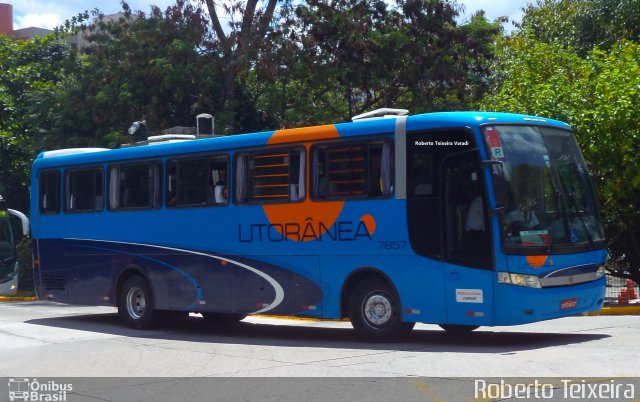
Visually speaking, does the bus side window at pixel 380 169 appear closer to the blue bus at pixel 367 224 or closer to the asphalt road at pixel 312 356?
the blue bus at pixel 367 224

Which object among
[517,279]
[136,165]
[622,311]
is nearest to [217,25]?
[136,165]

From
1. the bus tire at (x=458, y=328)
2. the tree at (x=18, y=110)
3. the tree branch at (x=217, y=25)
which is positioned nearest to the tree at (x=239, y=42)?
the tree branch at (x=217, y=25)

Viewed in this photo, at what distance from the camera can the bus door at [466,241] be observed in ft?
40.3

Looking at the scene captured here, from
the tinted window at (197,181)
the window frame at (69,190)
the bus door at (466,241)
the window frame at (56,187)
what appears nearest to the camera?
the bus door at (466,241)

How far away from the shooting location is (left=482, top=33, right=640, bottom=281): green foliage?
18.6 m

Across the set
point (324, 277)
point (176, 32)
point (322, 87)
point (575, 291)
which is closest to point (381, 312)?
point (324, 277)

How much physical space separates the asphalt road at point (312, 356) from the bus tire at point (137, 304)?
26cm

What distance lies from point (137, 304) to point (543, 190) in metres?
8.38

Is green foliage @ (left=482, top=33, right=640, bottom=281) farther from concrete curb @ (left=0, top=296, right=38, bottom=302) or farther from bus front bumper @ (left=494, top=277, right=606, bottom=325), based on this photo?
concrete curb @ (left=0, top=296, right=38, bottom=302)

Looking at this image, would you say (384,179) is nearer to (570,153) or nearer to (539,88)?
(570,153)

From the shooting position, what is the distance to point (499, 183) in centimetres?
1216

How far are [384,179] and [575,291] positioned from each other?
3059mm

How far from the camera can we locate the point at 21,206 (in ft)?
126

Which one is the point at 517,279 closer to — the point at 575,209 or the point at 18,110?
the point at 575,209
